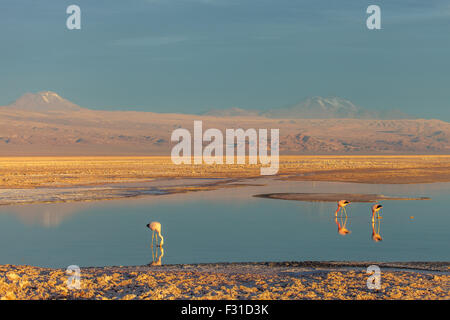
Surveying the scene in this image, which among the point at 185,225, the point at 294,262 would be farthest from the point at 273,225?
the point at 294,262

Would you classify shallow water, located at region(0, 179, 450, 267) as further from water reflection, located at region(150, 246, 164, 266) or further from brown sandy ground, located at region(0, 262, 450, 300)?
brown sandy ground, located at region(0, 262, 450, 300)

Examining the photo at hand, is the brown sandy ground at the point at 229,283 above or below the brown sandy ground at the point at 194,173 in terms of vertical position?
above

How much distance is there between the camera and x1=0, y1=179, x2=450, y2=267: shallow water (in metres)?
18.3

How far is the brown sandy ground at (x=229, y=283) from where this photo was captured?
39.4 feet

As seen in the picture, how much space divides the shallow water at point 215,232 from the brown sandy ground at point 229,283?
209 cm

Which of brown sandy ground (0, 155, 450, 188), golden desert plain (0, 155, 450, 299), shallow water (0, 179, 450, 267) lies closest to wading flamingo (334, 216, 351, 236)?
shallow water (0, 179, 450, 267)

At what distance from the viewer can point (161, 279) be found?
1376 cm

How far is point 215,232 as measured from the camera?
23.0 meters

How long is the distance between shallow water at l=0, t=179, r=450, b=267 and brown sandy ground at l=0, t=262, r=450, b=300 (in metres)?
→ 2.09

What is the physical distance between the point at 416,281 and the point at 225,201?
22.0 m

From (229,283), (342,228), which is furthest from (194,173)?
(229,283)

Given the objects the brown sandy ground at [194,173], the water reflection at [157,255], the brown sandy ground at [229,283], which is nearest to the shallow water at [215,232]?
the water reflection at [157,255]

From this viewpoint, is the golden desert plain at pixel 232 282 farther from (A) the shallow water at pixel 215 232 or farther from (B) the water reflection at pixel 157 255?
(A) the shallow water at pixel 215 232

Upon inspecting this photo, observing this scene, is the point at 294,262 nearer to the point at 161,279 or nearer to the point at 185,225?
the point at 161,279
